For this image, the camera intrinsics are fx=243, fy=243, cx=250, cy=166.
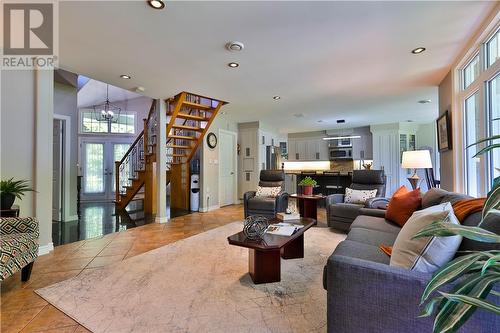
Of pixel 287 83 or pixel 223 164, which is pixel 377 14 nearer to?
pixel 287 83

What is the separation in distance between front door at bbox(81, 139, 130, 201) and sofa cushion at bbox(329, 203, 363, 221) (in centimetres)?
695

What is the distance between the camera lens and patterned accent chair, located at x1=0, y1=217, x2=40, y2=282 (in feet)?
6.03

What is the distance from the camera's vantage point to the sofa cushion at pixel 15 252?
181 cm

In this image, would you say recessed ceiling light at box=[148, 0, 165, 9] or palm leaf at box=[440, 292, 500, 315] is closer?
palm leaf at box=[440, 292, 500, 315]

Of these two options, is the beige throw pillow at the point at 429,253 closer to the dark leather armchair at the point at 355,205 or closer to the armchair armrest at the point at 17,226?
the dark leather armchair at the point at 355,205

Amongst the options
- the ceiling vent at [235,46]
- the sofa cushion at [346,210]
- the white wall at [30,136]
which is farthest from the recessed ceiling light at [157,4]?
the sofa cushion at [346,210]

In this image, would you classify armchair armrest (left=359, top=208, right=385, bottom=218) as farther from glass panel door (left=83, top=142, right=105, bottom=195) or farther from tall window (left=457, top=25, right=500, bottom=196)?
glass panel door (left=83, top=142, right=105, bottom=195)

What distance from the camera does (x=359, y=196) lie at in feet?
13.0

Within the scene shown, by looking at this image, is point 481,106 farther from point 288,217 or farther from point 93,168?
point 93,168

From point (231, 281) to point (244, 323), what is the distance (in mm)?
610

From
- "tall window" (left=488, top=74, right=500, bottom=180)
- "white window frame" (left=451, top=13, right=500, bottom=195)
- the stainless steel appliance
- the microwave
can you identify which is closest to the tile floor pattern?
"white window frame" (left=451, top=13, right=500, bottom=195)

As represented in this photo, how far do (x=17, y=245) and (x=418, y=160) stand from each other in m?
4.94

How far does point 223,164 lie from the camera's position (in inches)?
253

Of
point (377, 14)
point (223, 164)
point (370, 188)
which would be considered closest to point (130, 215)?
point (223, 164)
